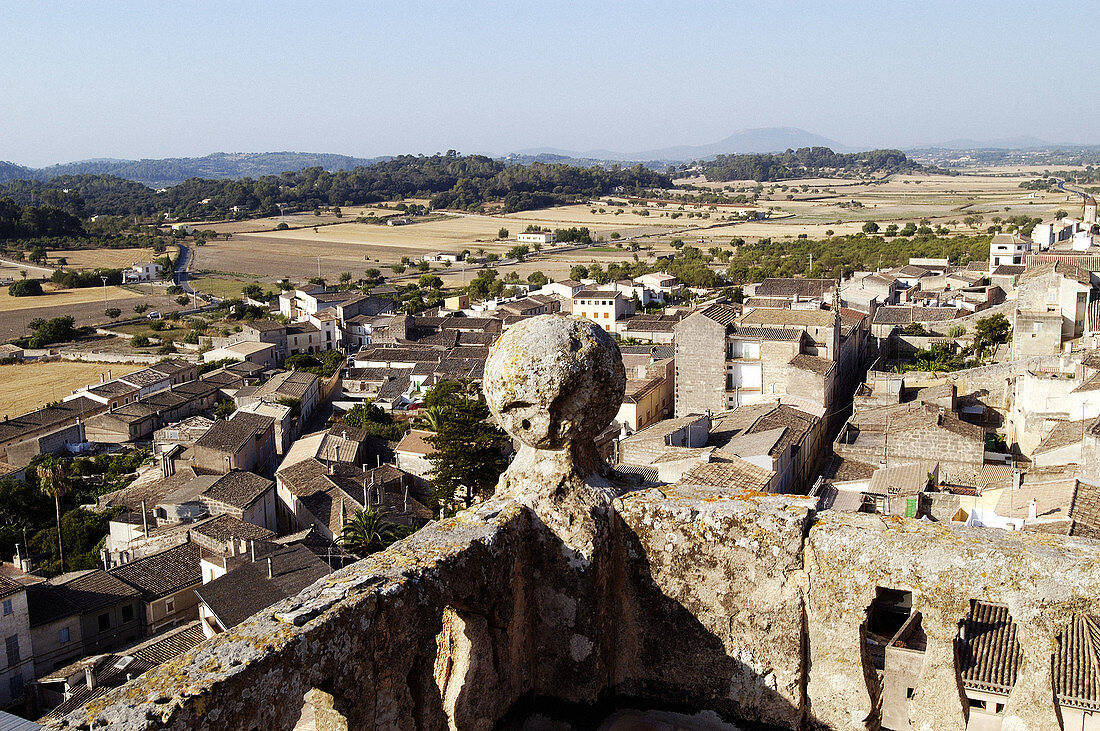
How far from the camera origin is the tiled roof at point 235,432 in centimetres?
3316

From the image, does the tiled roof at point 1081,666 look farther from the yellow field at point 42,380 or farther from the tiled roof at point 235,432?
the yellow field at point 42,380

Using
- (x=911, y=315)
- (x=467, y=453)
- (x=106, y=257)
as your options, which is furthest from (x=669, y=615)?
(x=106, y=257)

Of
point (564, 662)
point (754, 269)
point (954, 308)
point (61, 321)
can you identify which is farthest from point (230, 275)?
point (564, 662)

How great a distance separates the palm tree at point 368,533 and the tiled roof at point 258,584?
137cm

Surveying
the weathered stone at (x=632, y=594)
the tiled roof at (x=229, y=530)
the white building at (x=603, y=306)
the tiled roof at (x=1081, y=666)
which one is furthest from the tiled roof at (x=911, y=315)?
the weathered stone at (x=632, y=594)

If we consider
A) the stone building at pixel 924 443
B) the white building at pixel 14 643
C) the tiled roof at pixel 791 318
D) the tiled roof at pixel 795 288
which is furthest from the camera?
the tiled roof at pixel 795 288

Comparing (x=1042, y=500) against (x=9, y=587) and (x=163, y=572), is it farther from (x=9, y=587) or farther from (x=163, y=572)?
(x=9, y=587)

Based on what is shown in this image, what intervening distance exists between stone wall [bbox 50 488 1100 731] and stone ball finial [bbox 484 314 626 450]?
552mm

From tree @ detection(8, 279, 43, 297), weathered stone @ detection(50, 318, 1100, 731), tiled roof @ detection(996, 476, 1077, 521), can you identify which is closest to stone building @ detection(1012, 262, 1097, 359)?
tiled roof @ detection(996, 476, 1077, 521)

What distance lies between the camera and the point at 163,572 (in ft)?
76.7

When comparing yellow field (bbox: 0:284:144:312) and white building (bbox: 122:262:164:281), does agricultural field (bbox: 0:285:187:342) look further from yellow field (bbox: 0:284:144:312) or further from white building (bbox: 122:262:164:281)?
white building (bbox: 122:262:164:281)

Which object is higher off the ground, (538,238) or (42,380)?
(538,238)

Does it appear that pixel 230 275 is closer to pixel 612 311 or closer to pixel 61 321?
pixel 61 321

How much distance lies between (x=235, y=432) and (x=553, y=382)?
31111mm
